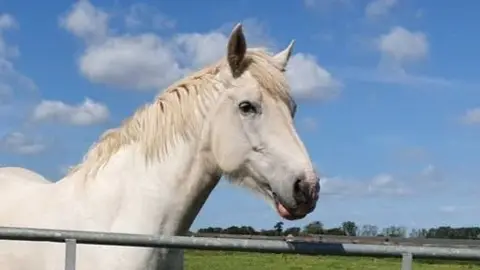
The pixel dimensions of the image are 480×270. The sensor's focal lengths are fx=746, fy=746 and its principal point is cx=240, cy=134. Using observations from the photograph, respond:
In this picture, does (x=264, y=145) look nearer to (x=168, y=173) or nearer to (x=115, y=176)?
(x=168, y=173)

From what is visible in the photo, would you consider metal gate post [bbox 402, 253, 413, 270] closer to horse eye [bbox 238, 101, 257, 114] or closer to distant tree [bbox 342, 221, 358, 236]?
horse eye [bbox 238, 101, 257, 114]

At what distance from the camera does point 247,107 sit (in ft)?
13.2

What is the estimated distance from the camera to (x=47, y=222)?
163 inches

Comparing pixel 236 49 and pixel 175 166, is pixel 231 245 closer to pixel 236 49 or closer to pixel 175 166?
pixel 175 166

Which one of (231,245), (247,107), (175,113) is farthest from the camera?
(175,113)

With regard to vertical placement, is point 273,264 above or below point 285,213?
above

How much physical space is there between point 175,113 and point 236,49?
53cm

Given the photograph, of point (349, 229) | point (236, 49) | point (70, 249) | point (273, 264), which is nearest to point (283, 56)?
point (236, 49)

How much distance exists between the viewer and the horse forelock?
4.18m

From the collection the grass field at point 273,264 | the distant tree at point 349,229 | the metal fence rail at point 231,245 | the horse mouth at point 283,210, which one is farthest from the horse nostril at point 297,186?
the distant tree at point 349,229

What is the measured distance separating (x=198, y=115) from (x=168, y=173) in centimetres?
38

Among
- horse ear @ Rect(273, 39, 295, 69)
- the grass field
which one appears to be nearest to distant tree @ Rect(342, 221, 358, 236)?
the grass field

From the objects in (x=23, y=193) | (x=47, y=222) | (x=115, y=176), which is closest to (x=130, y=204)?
(x=115, y=176)

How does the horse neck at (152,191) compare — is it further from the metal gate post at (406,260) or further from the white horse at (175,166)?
the metal gate post at (406,260)
